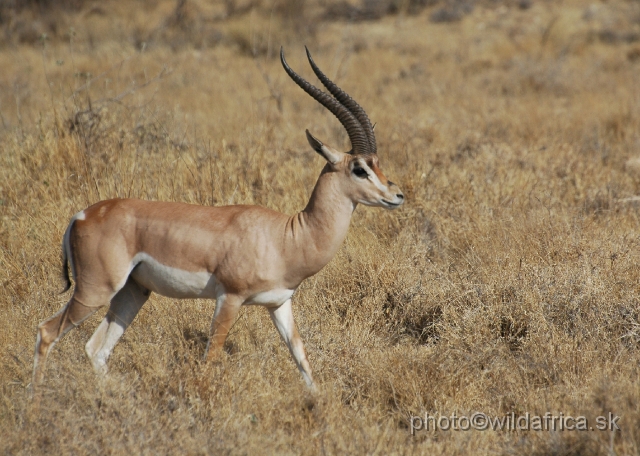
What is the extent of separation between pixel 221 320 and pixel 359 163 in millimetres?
1234

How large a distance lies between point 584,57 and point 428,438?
13265 mm

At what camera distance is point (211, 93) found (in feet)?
41.4

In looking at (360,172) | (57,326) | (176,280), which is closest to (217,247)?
(176,280)

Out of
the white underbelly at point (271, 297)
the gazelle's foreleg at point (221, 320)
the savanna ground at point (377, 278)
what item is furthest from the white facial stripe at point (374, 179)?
the savanna ground at point (377, 278)

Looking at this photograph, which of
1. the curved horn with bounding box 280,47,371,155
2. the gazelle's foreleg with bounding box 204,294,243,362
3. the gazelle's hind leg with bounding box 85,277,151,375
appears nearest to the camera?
the gazelle's foreleg with bounding box 204,294,243,362

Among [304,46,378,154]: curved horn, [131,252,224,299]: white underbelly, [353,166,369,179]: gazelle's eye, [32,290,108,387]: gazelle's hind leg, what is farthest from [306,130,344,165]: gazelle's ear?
[32,290,108,387]: gazelle's hind leg

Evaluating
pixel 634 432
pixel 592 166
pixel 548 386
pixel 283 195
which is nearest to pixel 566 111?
pixel 592 166

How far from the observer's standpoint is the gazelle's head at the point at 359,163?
4.09 meters

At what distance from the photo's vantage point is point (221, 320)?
156 inches

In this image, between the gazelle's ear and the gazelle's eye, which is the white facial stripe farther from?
the gazelle's ear

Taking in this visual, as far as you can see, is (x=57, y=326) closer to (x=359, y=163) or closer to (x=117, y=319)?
(x=117, y=319)

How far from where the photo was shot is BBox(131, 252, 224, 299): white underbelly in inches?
158

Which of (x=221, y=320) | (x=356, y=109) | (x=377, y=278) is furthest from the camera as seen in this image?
(x=377, y=278)

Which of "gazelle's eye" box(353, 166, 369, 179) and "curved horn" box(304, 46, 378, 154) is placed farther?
"curved horn" box(304, 46, 378, 154)
